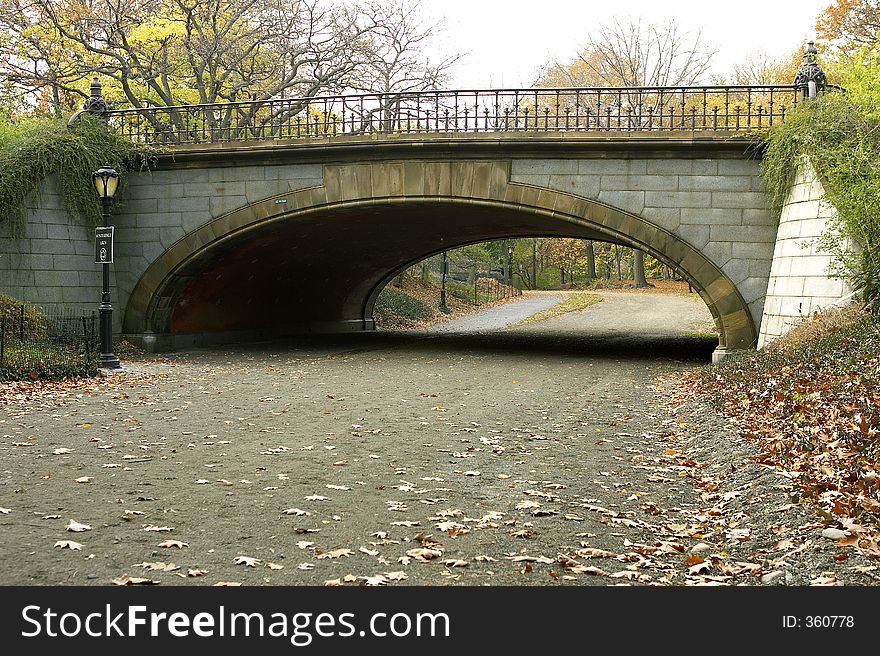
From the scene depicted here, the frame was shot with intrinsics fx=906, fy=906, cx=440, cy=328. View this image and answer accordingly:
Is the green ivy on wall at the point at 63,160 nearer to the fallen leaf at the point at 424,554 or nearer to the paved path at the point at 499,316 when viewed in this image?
the paved path at the point at 499,316

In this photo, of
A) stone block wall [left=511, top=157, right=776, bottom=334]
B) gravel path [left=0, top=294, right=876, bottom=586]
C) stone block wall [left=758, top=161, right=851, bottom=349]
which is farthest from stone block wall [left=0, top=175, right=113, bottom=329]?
stone block wall [left=758, top=161, right=851, bottom=349]

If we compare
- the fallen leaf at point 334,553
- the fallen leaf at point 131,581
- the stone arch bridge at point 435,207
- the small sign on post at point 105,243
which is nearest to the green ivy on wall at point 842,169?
the stone arch bridge at point 435,207

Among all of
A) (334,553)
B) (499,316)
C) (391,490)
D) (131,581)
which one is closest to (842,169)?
(391,490)

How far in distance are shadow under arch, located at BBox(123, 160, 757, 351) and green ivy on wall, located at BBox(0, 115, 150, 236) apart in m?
1.87

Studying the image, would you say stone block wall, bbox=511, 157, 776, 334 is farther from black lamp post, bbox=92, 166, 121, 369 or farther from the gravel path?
black lamp post, bbox=92, 166, 121, 369

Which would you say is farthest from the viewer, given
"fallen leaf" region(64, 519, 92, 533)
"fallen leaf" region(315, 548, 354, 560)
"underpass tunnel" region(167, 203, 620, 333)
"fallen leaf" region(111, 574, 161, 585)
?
"underpass tunnel" region(167, 203, 620, 333)

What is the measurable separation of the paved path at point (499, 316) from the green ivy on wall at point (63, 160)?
10865mm

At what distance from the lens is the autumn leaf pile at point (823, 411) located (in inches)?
208

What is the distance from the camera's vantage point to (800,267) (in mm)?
13617

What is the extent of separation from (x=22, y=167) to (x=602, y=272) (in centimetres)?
4736

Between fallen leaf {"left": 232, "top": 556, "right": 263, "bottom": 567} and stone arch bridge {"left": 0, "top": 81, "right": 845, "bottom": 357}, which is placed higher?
stone arch bridge {"left": 0, "top": 81, "right": 845, "bottom": 357}

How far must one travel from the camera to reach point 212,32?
23.8m

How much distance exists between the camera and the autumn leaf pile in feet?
17.3
